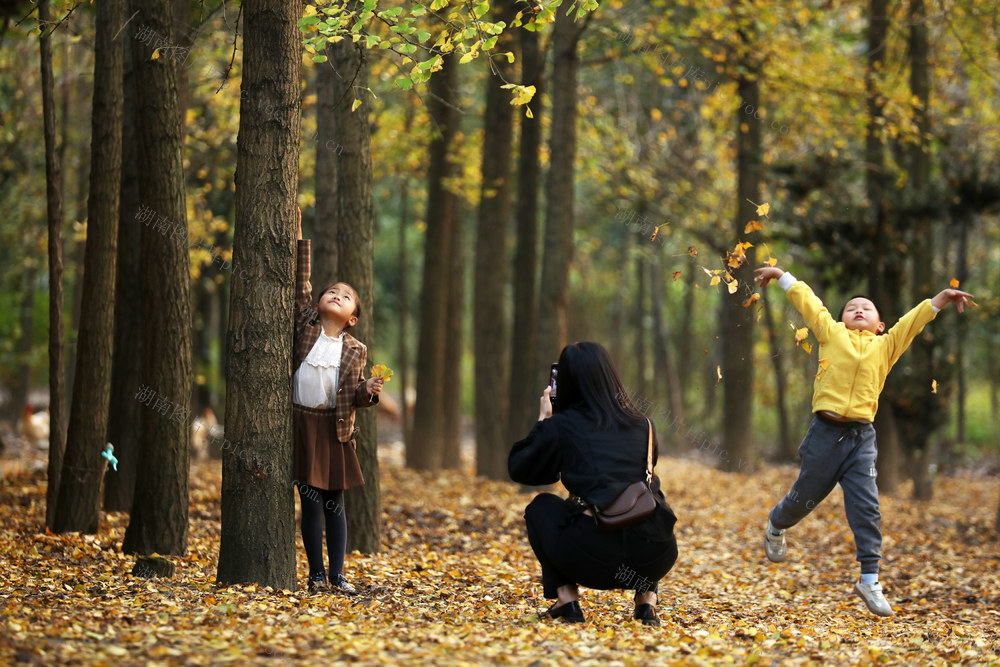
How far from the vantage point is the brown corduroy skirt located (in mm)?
5898

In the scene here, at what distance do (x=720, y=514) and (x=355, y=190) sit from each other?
680 cm

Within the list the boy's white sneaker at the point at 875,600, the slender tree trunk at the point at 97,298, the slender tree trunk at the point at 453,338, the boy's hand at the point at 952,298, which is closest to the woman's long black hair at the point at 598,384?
the boy's hand at the point at 952,298

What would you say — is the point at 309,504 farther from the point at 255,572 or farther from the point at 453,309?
the point at 453,309

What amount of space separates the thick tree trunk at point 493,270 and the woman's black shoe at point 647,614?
7.75 meters

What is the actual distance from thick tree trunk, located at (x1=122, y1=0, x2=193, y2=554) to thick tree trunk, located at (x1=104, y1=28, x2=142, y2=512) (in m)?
1.90

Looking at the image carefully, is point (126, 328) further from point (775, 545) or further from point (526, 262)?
point (526, 262)

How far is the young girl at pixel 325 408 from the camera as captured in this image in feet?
19.5

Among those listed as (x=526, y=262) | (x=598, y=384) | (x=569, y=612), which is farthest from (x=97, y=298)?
(x=526, y=262)

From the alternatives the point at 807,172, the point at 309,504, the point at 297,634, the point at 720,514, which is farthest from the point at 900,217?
the point at 297,634

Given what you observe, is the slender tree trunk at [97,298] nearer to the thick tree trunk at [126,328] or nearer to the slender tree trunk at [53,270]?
the slender tree trunk at [53,270]

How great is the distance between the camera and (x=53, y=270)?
7895mm

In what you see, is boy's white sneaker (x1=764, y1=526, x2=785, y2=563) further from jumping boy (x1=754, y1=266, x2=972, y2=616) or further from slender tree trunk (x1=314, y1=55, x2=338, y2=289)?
slender tree trunk (x1=314, y1=55, x2=338, y2=289)

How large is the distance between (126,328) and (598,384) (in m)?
5.05

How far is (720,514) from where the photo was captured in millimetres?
12117
